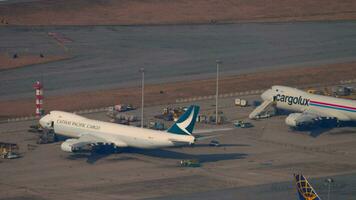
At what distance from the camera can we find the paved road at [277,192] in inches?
5389

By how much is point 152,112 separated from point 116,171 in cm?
4227

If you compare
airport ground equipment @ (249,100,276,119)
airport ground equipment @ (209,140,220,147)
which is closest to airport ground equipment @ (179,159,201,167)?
airport ground equipment @ (209,140,220,147)

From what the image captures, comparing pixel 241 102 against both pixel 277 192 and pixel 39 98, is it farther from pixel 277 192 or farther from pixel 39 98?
pixel 277 192

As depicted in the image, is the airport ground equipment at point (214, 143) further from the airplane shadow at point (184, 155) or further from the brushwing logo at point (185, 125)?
the brushwing logo at point (185, 125)

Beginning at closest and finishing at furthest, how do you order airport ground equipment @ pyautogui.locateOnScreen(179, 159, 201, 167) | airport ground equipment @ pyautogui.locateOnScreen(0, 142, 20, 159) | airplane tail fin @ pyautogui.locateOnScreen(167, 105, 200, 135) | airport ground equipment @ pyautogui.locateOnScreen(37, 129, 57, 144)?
airplane tail fin @ pyautogui.locateOnScreen(167, 105, 200, 135), airport ground equipment @ pyautogui.locateOnScreen(179, 159, 201, 167), airport ground equipment @ pyautogui.locateOnScreen(0, 142, 20, 159), airport ground equipment @ pyautogui.locateOnScreen(37, 129, 57, 144)

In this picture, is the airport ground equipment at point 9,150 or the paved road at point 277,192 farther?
the airport ground equipment at point 9,150

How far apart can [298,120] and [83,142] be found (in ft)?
124

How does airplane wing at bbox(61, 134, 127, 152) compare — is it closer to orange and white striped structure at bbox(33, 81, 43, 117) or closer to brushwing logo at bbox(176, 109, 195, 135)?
brushwing logo at bbox(176, 109, 195, 135)

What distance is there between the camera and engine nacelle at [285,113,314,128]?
177 meters

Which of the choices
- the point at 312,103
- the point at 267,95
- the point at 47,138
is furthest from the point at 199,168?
the point at 267,95

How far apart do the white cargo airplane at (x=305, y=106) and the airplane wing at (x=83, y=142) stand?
3338 centimetres

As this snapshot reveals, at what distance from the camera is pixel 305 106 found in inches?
7338

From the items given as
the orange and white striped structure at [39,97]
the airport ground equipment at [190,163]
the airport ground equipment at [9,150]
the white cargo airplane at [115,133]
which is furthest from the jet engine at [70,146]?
the orange and white striped structure at [39,97]

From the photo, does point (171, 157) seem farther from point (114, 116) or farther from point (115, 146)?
point (114, 116)
